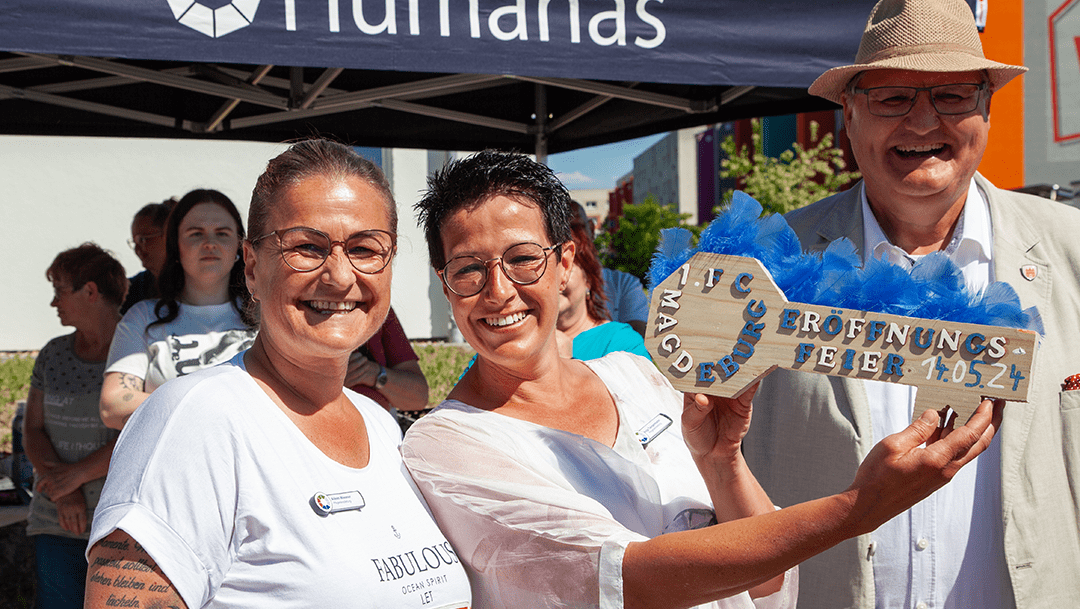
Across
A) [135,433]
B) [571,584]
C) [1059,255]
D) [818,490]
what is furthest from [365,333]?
[1059,255]

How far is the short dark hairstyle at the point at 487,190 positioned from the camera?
169cm

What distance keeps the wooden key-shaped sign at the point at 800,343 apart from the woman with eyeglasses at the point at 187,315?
1.85 meters

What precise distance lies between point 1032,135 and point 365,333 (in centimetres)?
950

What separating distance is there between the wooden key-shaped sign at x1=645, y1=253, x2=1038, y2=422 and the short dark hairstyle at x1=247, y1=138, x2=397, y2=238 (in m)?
0.71

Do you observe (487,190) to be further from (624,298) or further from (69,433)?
(69,433)

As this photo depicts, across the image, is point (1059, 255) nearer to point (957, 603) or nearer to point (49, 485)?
point (957, 603)

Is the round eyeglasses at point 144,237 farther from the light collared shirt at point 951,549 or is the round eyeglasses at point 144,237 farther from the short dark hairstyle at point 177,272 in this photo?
the light collared shirt at point 951,549


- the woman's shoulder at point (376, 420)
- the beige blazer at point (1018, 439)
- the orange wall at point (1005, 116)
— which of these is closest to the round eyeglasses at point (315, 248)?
the woman's shoulder at point (376, 420)

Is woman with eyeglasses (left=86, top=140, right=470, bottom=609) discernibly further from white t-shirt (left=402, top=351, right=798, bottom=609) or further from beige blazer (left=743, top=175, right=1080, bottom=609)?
beige blazer (left=743, top=175, right=1080, bottom=609)

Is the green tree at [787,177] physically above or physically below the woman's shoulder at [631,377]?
above

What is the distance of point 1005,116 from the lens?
19.5 ft

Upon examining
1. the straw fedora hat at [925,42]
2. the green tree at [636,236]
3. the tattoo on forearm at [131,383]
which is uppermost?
the green tree at [636,236]

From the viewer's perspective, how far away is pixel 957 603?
1885 mm

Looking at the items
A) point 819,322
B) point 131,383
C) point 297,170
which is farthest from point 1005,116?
point 131,383
